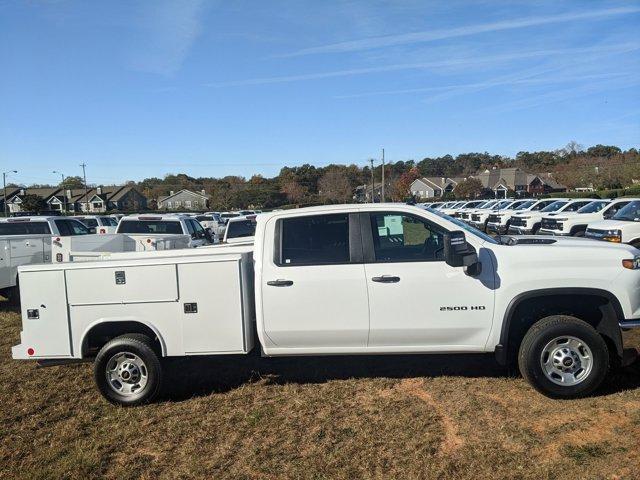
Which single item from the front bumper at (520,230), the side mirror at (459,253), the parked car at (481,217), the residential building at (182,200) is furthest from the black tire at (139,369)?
the residential building at (182,200)

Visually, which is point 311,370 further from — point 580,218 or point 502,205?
point 502,205

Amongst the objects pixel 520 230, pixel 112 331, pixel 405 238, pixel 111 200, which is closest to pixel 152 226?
pixel 112 331

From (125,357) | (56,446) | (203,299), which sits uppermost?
(203,299)

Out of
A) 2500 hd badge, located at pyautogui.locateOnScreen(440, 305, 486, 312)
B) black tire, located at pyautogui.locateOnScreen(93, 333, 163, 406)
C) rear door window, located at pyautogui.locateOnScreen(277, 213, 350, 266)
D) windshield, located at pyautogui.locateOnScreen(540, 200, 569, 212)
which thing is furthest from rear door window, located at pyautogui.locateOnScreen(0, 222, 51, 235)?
windshield, located at pyautogui.locateOnScreen(540, 200, 569, 212)

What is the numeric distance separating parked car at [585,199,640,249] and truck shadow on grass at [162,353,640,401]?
8.76m

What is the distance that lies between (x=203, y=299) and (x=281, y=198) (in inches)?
3244

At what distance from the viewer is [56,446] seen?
4.68 meters

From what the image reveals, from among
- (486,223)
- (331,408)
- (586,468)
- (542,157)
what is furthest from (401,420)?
(542,157)

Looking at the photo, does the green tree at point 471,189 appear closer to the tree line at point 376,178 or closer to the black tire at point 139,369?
the tree line at point 376,178

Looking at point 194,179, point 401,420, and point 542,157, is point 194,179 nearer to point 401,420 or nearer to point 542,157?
point 542,157

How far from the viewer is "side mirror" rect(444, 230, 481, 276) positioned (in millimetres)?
4844

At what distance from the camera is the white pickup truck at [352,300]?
196 inches

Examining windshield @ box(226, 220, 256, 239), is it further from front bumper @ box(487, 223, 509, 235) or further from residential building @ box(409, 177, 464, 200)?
residential building @ box(409, 177, 464, 200)

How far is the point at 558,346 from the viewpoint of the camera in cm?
500
